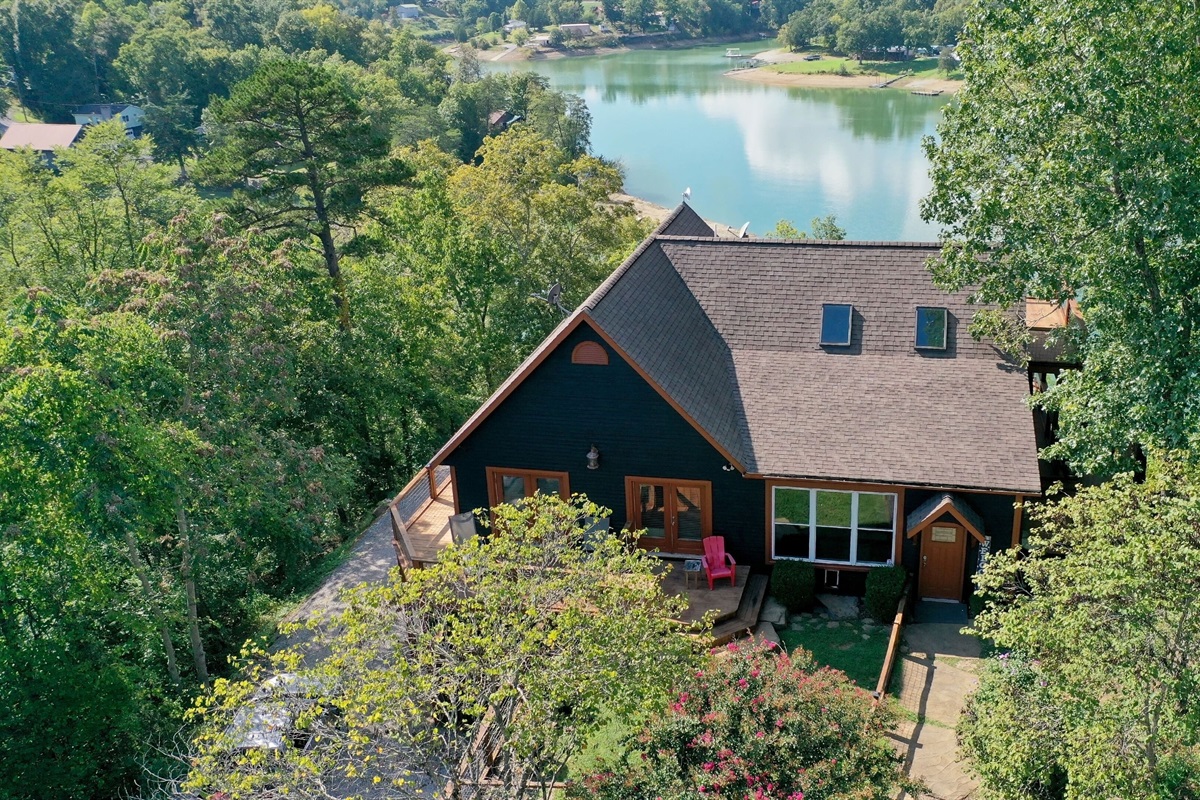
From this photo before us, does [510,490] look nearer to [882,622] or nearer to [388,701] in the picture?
[882,622]

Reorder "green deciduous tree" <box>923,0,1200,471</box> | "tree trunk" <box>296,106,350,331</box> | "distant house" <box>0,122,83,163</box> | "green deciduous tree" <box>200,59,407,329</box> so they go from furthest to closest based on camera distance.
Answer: "distant house" <box>0,122,83,163</box> < "tree trunk" <box>296,106,350,331</box> < "green deciduous tree" <box>200,59,407,329</box> < "green deciduous tree" <box>923,0,1200,471</box>

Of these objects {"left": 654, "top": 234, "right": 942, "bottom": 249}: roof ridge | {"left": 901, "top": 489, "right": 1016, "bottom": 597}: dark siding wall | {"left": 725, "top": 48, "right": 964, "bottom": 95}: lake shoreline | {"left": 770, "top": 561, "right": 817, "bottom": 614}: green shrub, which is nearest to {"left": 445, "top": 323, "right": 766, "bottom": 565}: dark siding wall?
{"left": 770, "top": 561, "right": 817, "bottom": 614}: green shrub

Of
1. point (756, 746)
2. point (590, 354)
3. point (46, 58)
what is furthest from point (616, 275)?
point (46, 58)

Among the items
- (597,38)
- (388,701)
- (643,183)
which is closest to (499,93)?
(643,183)

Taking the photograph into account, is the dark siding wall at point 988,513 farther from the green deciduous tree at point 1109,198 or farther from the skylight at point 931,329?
the skylight at point 931,329

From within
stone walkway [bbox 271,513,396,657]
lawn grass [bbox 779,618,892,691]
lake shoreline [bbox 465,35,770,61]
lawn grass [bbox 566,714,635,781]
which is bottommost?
stone walkway [bbox 271,513,396,657]

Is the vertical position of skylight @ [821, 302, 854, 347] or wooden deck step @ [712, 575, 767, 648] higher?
skylight @ [821, 302, 854, 347]

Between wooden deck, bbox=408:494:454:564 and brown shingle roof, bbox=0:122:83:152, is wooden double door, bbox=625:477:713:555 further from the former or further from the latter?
brown shingle roof, bbox=0:122:83:152
